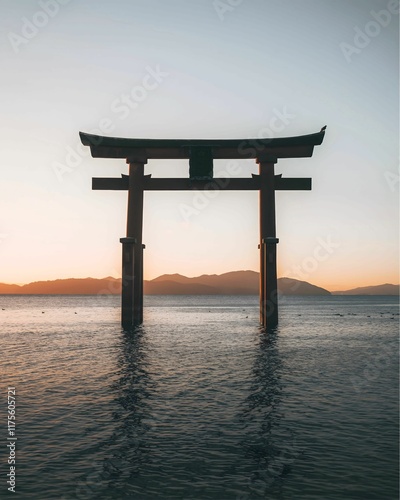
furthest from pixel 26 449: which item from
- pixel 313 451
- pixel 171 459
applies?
pixel 313 451

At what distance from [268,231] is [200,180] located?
9.55ft

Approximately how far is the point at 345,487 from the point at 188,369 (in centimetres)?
797

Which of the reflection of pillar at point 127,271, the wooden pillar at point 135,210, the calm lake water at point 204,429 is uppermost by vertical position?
the wooden pillar at point 135,210

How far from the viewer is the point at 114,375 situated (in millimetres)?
12008

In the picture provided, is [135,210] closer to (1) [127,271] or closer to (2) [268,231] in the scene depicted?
(1) [127,271]

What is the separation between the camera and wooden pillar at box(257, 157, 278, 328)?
52.3 feet

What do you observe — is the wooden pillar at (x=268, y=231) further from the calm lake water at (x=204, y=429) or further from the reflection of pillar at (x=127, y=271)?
the reflection of pillar at (x=127, y=271)

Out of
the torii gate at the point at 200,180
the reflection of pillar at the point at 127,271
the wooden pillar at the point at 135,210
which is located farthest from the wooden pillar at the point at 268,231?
the reflection of pillar at the point at 127,271

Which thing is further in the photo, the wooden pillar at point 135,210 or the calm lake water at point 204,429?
the wooden pillar at point 135,210

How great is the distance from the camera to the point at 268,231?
16.0 meters

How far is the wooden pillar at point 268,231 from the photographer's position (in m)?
15.9

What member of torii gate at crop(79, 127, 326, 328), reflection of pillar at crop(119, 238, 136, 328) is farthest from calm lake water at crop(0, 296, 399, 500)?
torii gate at crop(79, 127, 326, 328)

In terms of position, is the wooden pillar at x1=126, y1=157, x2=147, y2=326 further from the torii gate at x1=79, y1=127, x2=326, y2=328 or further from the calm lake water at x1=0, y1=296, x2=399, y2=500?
the calm lake water at x1=0, y1=296, x2=399, y2=500

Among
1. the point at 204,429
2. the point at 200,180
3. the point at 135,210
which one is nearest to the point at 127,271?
the point at 135,210
